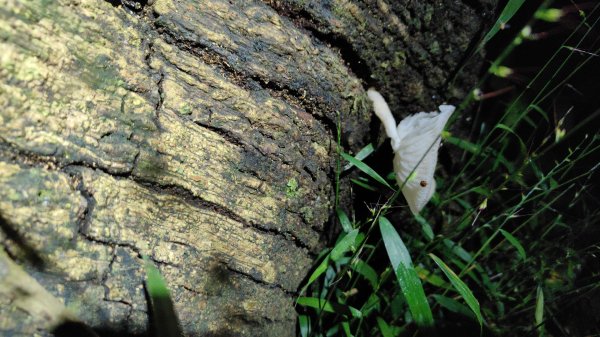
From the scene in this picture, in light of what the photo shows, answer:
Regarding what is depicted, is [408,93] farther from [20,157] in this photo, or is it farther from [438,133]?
[20,157]

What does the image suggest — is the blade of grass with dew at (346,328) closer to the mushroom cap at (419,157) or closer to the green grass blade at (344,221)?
the green grass blade at (344,221)

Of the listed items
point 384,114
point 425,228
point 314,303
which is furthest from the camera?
point 425,228

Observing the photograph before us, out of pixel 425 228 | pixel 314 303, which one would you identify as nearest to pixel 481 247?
pixel 425 228

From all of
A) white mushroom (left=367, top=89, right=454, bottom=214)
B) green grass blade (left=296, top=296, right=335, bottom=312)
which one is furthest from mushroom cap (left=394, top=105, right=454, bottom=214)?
green grass blade (left=296, top=296, right=335, bottom=312)

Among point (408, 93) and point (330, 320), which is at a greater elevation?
point (408, 93)

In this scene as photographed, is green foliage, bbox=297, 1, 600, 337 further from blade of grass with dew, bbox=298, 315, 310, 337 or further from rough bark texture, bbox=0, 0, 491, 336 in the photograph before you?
rough bark texture, bbox=0, 0, 491, 336

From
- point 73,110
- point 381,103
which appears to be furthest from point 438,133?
point 73,110

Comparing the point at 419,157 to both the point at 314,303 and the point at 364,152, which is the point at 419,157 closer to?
the point at 364,152
